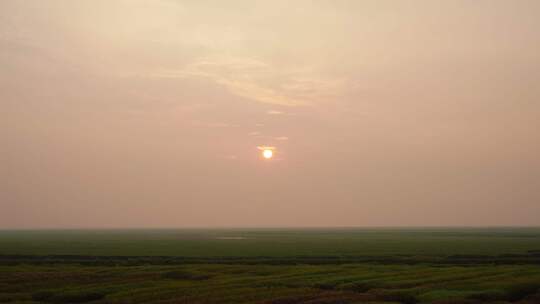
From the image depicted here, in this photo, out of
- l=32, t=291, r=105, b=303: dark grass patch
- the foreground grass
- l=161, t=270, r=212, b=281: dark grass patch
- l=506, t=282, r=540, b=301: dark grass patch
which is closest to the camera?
the foreground grass

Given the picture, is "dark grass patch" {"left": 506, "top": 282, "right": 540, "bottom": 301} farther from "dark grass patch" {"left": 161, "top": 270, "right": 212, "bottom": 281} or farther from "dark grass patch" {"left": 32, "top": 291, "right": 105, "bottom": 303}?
"dark grass patch" {"left": 32, "top": 291, "right": 105, "bottom": 303}

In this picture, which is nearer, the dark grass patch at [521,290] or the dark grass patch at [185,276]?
the dark grass patch at [521,290]

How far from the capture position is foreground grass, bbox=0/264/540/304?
3400cm

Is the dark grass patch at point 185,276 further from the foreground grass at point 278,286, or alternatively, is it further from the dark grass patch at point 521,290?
the dark grass patch at point 521,290

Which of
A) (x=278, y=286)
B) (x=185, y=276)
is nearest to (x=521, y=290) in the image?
(x=278, y=286)

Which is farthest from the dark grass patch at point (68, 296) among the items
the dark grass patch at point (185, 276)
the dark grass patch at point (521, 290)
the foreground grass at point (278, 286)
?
the dark grass patch at point (521, 290)

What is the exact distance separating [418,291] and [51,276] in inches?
1379

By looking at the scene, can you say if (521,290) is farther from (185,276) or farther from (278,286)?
(185,276)

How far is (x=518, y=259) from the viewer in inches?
2682

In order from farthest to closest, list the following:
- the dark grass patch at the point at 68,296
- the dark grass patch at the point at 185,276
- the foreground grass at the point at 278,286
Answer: the dark grass patch at the point at 185,276, the dark grass patch at the point at 68,296, the foreground grass at the point at 278,286

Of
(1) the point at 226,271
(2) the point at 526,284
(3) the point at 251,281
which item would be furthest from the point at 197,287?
(2) the point at 526,284

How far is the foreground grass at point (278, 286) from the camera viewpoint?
34.0 metres

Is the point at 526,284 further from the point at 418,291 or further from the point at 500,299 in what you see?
the point at 418,291

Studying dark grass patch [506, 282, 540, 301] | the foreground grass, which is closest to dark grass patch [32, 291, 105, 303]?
the foreground grass
